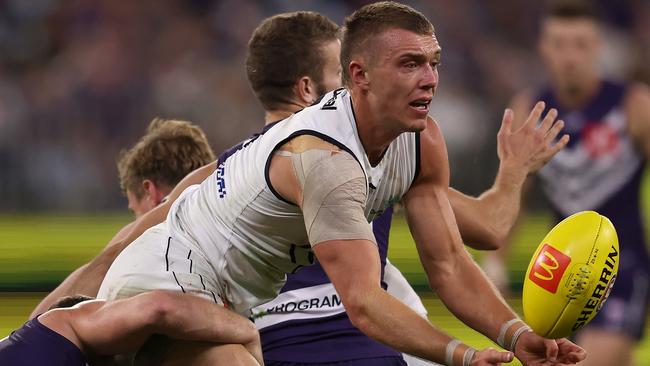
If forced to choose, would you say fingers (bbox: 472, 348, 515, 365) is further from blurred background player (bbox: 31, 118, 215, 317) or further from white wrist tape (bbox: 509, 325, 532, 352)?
blurred background player (bbox: 31, 118, 215, 317)

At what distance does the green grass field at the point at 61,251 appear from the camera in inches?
475

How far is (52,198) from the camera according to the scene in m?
13.6

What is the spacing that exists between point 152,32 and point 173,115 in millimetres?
1682

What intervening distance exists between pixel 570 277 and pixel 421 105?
2.36 ft

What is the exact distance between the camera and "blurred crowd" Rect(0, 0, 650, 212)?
13.6m

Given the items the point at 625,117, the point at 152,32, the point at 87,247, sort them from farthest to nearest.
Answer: the point at 152,32 < the point at 87,247 < the point at 625,117

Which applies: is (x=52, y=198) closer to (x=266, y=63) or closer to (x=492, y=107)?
(x=492, y=107)

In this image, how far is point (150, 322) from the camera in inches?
154

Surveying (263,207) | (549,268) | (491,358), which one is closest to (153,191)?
(263,207)

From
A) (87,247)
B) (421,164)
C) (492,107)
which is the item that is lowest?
(87,247)

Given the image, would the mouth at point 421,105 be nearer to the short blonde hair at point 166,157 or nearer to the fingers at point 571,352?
the fingers at point 571,352

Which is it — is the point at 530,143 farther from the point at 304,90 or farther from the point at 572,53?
the point at 572,53

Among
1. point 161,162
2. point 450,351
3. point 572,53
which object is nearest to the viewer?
point 450,351

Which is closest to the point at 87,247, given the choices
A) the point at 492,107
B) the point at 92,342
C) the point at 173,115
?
the point at 173,115
